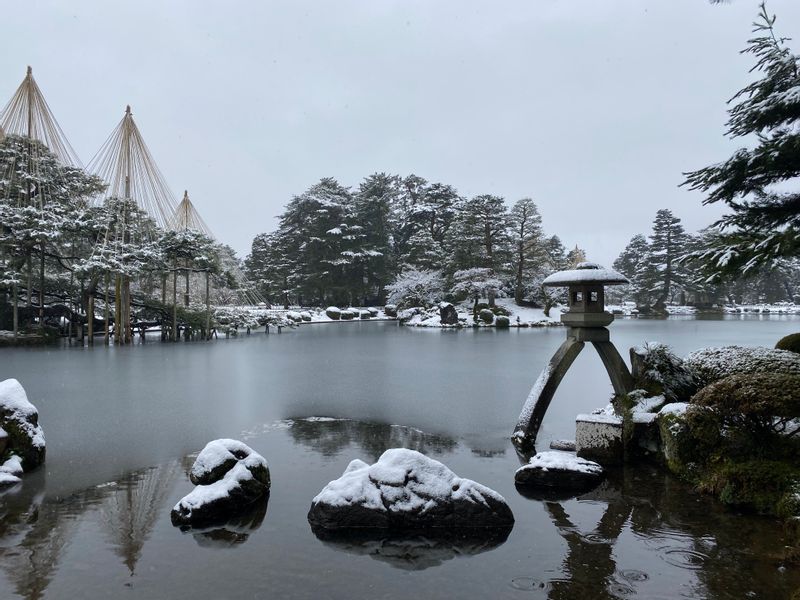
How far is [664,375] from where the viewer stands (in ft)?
20.2

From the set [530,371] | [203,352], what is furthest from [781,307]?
[203,352]

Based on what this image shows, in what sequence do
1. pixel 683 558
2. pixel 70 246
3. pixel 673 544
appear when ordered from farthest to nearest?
pixel 70 246
pixel 673 544
pixel 683 558

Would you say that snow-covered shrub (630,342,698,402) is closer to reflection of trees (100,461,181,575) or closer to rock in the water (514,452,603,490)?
rock in the water (514,452,603,490)

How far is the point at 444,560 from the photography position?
11.9 ft

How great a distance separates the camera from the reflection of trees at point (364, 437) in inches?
258

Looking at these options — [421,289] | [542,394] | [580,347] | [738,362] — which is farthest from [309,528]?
[421,289]

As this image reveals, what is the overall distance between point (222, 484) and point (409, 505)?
1.76m

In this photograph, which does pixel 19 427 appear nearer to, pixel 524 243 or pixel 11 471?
pixel 11 471

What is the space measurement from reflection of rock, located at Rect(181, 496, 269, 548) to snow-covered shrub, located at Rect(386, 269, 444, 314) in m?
34.6

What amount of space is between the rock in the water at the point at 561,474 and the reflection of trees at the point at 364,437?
148 centimetres

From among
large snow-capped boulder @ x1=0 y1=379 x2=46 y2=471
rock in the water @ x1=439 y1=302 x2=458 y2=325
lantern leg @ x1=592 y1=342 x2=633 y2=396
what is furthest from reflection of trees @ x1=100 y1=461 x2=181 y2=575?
rock in the water @ x1=439 y1=302 x2=458 y2=325

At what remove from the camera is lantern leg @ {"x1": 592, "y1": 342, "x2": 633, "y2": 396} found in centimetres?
662

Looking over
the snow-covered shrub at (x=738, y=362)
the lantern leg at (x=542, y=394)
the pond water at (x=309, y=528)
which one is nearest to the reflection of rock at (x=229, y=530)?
the pond water at (x=309, y=528)

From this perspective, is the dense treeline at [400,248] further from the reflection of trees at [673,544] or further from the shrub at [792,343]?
the reflection of trees at [673,544]
